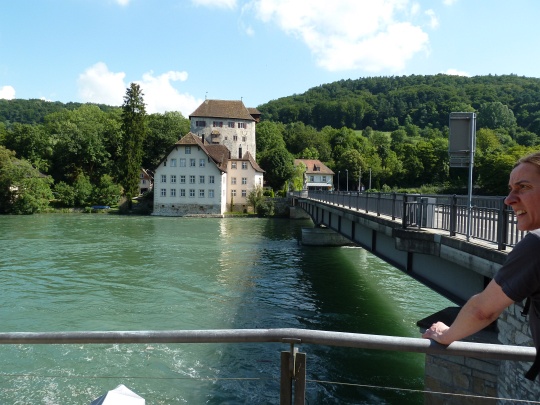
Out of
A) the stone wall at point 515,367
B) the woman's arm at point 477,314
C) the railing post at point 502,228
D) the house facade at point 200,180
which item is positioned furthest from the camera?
the house facade at point 200,180

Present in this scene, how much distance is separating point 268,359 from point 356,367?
2.10 metres

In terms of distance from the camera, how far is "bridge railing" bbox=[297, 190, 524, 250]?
25.9ft

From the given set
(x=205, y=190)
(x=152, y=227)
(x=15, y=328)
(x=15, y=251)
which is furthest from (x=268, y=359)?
(x=205, y=190)

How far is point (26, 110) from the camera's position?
147 m

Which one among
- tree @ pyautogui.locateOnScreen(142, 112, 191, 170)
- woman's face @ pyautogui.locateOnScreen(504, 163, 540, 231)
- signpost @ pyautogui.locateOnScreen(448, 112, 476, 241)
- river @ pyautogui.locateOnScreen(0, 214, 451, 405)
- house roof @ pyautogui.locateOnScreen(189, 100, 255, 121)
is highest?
house roof @ pyautogui.locateOnScreen(189, 100, 255, 121)

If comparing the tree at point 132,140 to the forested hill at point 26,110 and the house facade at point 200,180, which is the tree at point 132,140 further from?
the forested hill at point 26,110

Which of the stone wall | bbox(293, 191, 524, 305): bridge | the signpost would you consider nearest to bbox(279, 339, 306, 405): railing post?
the stone wall

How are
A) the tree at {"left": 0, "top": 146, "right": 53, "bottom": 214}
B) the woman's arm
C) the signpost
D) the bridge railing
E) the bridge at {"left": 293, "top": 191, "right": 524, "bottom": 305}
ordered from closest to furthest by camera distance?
the woman's arm → the bridge railing → the bridge at {"left": 293, "top": 191, "right": 524, "bottom": 305} → the signpost → the tree at {"left": 0, "top": 146, "right": 53, "bottom": 214}

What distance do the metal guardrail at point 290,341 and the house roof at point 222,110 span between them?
82.3 metres

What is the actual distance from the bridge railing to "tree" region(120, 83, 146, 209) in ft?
180

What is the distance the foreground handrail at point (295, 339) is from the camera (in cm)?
221

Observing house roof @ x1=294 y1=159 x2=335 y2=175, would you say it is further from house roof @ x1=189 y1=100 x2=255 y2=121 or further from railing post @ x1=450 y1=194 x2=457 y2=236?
railing post @ x1=450 y1=194 x2=457 y2=236

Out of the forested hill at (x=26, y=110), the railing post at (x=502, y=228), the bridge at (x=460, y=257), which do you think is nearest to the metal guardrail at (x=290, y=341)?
the bridge at (x=460, y=257)

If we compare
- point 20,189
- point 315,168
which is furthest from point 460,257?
point 315,168
